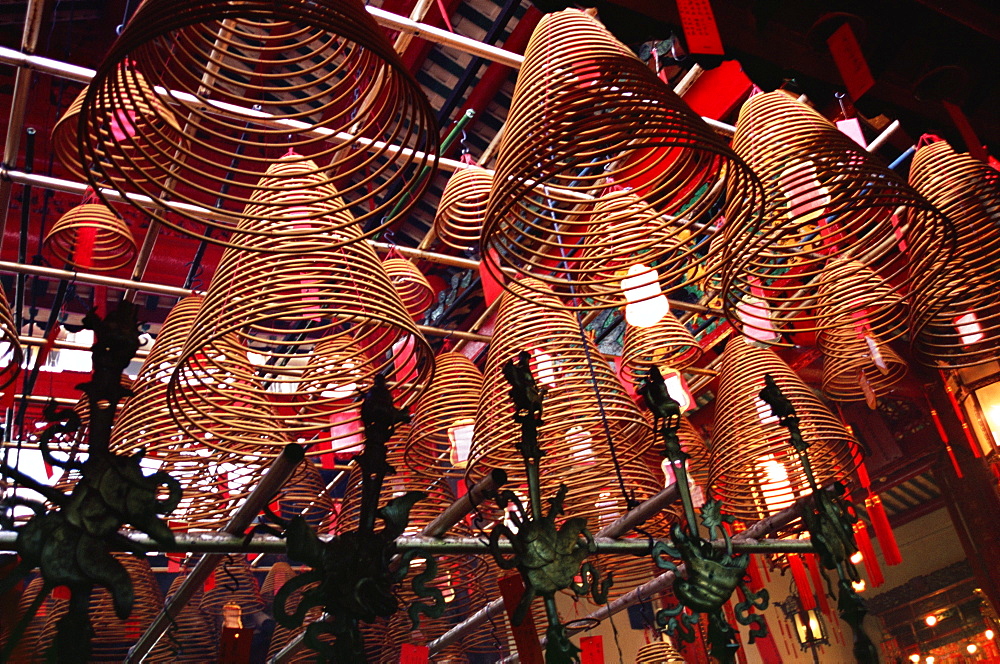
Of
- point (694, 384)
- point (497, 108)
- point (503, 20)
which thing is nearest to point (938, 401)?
point (694, 384)

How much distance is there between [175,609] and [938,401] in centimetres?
628

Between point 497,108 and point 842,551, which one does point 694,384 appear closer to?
Answer: point 497,108

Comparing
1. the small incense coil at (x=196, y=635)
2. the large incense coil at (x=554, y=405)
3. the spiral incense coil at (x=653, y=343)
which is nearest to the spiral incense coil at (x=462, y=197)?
the large incense coil at (x=554, y=405)

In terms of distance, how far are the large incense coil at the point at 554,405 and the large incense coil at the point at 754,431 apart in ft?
1.43

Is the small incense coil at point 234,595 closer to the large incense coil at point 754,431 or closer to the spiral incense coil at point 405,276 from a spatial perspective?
the spiral incense coil at point 405,276

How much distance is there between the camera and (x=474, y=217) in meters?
4.30

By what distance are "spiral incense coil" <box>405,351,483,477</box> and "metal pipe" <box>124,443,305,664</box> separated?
3.96ft

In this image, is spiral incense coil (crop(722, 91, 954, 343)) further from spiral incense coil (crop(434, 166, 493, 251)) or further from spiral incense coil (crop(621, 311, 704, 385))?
spiral incense coil (crop(621, 311, 704, 385))

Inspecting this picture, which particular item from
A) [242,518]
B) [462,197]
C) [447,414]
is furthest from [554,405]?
[242,518]

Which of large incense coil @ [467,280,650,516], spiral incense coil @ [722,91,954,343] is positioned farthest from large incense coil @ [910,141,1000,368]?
large incense coil @ [467,280,650,516]

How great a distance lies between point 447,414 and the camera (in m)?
3.97

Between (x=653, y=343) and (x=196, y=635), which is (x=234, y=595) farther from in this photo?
(x=653, y=343)

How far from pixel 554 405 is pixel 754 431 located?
1.01 metres

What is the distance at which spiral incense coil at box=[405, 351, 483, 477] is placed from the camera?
3.67 metres
